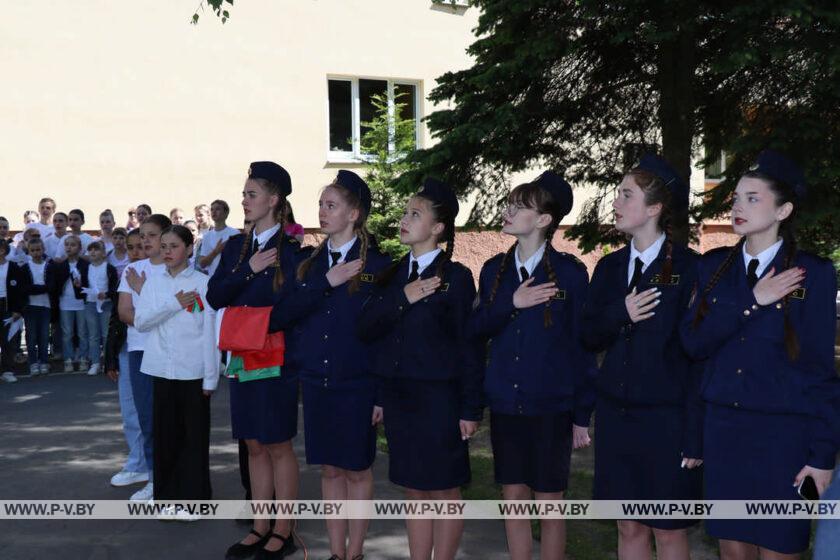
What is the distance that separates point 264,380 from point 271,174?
121cm

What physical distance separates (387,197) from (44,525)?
1040cm

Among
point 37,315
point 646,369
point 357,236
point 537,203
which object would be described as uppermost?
point 537,203

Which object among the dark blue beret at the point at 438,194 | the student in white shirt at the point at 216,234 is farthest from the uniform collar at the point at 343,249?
the student in white shirt at the point at 216,234

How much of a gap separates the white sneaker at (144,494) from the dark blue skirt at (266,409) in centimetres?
143

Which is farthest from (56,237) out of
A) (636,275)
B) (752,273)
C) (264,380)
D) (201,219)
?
(752,273)

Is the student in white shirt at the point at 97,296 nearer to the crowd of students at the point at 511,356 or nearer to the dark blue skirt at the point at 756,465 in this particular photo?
the crowd of students at the point at 511,356

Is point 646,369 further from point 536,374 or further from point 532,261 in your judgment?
point 532,261

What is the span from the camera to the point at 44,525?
220 inches

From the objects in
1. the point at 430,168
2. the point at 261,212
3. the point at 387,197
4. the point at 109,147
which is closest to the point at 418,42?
the point at 387,197

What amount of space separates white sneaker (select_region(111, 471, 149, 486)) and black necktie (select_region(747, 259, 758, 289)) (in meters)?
4.76

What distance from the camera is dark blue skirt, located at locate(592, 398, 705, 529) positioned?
3.63m

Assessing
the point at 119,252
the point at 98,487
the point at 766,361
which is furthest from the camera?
the point at 119,252

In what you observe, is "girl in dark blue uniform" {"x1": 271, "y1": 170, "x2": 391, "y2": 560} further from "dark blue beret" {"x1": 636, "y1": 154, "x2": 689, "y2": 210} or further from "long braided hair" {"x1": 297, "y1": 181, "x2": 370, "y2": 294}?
"dark blue beret" {"x1": 636, "y1": 154, "x2": 689, "y2": 210}

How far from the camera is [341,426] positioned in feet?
15.0
